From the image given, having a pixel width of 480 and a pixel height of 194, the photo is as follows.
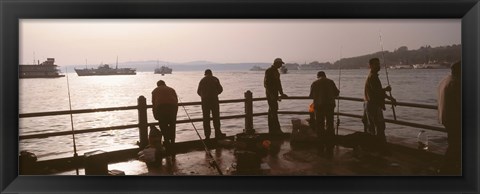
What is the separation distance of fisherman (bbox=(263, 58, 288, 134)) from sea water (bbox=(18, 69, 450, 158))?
0.11 feet

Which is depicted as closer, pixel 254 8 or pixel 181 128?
pixel 254 8

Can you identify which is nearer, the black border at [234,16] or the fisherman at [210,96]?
the black border at [234,16]

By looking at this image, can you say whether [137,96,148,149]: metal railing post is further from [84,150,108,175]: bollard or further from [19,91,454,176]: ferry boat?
[84,150,108,175]: bollard

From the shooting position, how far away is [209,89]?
80.8 inches

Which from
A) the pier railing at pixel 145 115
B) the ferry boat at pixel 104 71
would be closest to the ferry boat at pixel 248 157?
the pier railing at pixel 145 115

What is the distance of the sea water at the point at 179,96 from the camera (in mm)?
1982

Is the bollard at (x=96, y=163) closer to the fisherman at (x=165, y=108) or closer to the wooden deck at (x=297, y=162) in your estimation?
the wooden deck at (x=297, y=162)

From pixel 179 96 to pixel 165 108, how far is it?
122 mm

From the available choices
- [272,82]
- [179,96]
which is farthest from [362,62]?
[179,96]

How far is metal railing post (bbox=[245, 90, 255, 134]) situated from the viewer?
79.0 inches

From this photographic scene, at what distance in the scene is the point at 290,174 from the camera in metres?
2.02

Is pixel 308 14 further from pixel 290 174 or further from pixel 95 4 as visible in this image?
pixel 95 4
